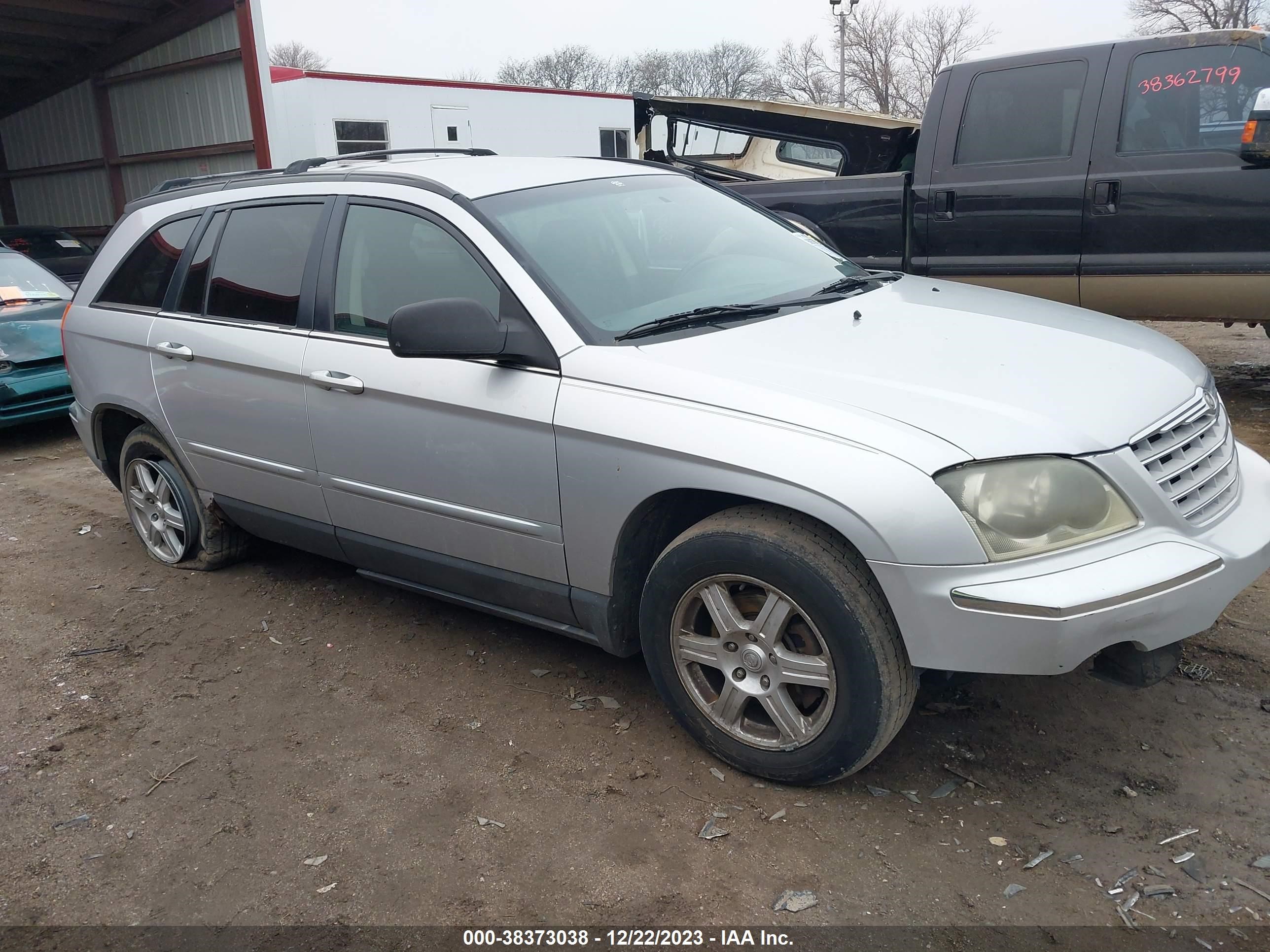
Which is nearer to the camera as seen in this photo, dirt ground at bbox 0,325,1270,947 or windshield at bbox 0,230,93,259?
dirt ground at bbox 0,325,1270,947

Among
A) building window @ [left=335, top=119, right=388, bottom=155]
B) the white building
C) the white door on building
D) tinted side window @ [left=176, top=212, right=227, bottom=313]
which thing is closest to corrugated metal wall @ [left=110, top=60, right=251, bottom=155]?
the white building

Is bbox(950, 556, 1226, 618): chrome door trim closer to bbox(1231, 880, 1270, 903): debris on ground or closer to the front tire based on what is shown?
the front tire

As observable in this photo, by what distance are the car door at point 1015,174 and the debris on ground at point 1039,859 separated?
4457mm

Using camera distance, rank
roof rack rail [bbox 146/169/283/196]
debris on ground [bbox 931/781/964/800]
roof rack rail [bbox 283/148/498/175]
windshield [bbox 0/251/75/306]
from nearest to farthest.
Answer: debris on ground [bbox 931/781/964/800]
roof rack rail [bbox 283/148/498/175]
roof rack rail [bbox 146/169/283/196]
windshield [bbox 0/251/75/306]

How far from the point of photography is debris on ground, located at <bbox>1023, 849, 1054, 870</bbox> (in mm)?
2494

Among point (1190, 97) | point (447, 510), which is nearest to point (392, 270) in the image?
point (447, 510)

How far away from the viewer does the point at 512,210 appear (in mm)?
3430

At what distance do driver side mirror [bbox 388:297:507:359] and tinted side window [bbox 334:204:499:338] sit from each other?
25 cm

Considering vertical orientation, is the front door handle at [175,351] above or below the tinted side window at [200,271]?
below

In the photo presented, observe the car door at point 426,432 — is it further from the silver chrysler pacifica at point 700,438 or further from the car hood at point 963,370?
the car hood at point 963,370

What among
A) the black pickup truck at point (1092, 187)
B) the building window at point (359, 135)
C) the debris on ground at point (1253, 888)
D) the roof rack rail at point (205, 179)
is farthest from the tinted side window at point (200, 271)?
the building window at point (359, 135)

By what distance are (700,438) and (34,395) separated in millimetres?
6835

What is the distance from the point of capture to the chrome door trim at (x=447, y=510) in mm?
3152

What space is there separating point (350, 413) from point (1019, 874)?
8.36 feet
